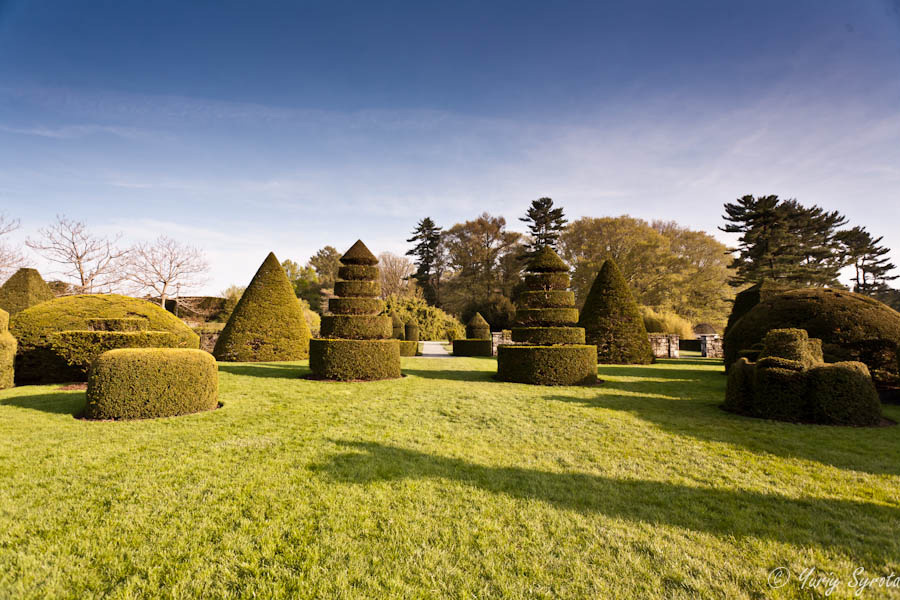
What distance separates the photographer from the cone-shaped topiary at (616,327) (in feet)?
51.9

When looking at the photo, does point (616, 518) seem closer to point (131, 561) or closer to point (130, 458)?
point (131, 561)

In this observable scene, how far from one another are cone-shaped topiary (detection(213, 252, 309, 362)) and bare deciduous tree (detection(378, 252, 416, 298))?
25.6 metres

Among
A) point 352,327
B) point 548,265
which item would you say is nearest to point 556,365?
point 548,265

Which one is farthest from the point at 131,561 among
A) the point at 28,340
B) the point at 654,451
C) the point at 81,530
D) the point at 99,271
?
the point at 99,271

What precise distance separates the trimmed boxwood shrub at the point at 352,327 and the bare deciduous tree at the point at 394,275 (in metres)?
29.6

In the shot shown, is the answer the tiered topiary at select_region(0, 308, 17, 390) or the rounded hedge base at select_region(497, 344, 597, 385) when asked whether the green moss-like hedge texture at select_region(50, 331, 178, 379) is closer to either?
the tiered topiary at select_region(0, 308, 17, 390)

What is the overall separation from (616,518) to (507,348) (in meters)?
8.08

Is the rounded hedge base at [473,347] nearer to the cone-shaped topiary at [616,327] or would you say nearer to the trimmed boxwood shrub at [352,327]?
the cone-shaped topiary at [616,327]

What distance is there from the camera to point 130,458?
4.33 m

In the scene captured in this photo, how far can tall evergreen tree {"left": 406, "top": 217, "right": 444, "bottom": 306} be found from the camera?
144 ft

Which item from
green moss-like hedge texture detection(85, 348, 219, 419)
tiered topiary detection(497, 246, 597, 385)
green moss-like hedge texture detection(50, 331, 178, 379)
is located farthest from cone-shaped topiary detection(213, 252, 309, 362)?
tiered topiary detection(497, 246, 597, 385)

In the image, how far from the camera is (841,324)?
8.83 meters

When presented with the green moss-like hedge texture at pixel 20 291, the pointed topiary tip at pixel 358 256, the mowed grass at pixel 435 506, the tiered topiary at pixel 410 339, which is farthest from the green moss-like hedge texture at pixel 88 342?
the tiered topiary at pixel 410 339

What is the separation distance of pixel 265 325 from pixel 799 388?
52.1 ft
